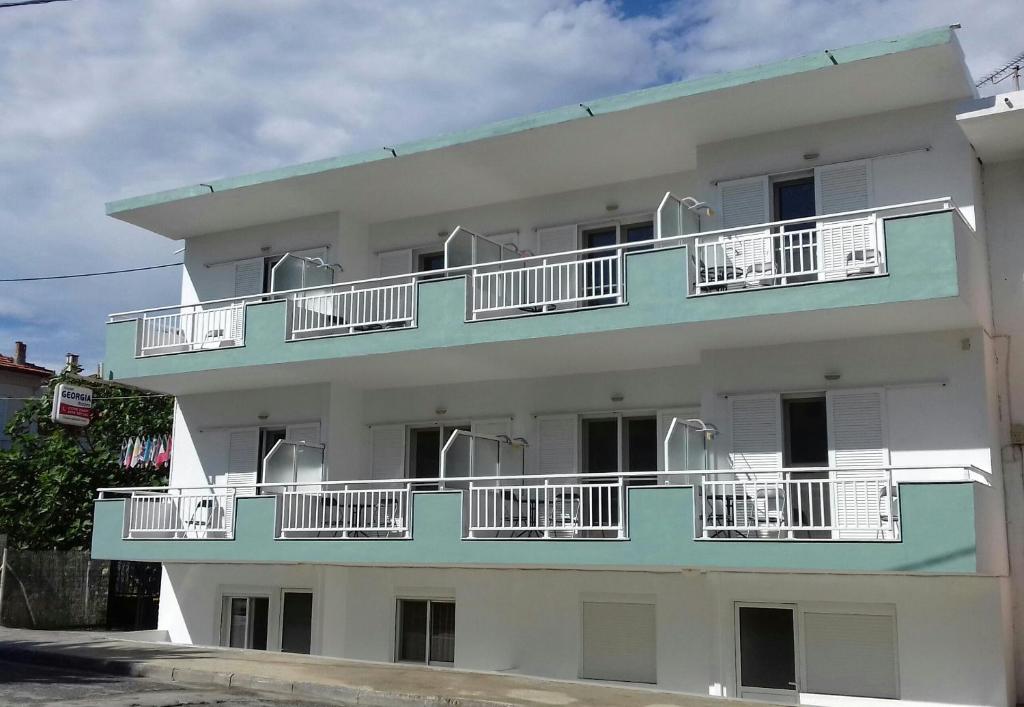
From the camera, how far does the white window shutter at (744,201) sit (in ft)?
58.0

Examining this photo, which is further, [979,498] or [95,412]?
[95,412]

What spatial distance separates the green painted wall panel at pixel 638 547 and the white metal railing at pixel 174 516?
9.7 inches

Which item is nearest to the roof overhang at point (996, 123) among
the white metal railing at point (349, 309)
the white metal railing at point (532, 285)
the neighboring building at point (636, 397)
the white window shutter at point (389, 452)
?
the neighboring building at point (636, 397)

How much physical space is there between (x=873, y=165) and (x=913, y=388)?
3.45 m

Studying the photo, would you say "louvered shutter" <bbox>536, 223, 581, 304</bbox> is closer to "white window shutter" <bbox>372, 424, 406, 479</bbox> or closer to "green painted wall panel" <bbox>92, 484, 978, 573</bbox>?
"white window shutter" <bbox>372, 424, 406, 479</bbox>

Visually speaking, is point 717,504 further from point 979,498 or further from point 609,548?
point 979,498

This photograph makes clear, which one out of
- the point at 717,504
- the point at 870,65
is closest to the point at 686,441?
the point at 717,504

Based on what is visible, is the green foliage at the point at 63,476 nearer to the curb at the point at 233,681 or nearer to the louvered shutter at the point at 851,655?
the curb at the point at 233,681

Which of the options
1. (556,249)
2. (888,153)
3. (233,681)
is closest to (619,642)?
(233,681)

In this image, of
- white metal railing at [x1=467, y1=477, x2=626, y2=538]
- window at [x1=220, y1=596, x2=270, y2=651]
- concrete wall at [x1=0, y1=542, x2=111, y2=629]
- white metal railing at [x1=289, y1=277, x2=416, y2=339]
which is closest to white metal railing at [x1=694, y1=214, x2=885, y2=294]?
white metal railing at [x1=467, y1=477, x2=626, y2=538]

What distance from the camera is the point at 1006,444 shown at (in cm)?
1622

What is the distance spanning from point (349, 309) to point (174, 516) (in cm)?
514

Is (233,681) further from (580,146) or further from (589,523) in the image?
(580,146)

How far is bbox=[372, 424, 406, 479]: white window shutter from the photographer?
69.5 ft
